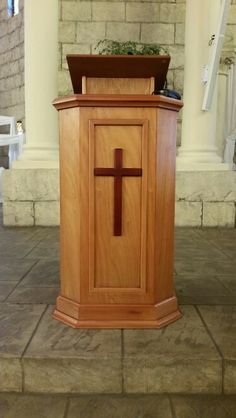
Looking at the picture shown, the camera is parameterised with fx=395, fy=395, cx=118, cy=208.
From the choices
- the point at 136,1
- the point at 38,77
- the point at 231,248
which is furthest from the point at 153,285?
the point at 136,1

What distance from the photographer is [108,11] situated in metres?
4.62

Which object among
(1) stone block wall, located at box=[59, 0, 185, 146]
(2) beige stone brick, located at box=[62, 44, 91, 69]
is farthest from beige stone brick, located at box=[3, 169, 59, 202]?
(2) beige stone brick, located at box=[62, 44, 91, 69]

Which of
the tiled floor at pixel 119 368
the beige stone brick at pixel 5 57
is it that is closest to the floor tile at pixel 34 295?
the tiled floor at pixel 119 368

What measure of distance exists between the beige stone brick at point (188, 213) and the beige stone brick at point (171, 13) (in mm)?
2368

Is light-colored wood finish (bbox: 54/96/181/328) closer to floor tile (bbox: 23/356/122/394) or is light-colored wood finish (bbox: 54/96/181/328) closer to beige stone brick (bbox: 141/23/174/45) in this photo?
floor tile (bbox: 23/356/122/394)

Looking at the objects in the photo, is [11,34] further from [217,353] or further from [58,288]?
[217,353]

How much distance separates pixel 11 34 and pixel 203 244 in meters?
5.42

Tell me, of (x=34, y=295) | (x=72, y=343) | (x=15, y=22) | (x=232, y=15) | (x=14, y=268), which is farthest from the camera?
(x=15, y=22)

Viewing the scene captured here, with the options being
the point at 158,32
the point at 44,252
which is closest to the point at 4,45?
the point at 158,32

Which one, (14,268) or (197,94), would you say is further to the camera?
(197,94)

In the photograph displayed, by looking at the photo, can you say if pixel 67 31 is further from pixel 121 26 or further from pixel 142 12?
pixel 142 12

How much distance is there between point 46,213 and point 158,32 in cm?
260

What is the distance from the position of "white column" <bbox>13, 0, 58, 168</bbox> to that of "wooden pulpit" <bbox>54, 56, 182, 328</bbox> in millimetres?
2423

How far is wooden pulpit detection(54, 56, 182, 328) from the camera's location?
1.43m
